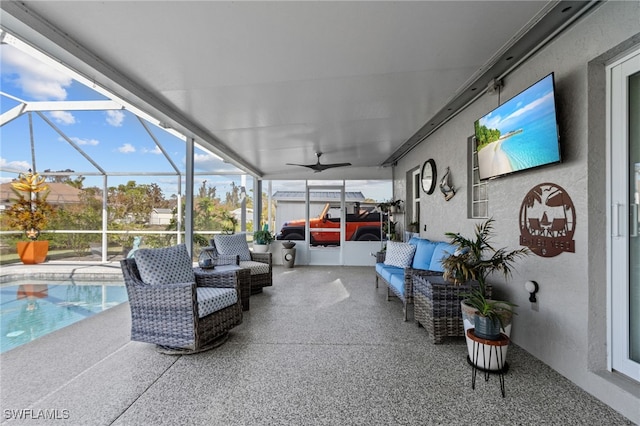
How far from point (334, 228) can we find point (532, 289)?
566cm

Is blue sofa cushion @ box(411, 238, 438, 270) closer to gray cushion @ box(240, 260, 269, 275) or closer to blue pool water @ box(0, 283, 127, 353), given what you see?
gray cushion @ box(240, 260, 269, 275)

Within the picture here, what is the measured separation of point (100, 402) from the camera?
5.94 feet

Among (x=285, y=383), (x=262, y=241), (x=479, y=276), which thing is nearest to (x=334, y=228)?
(x=262, y=241)

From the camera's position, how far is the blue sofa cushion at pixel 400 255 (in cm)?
423

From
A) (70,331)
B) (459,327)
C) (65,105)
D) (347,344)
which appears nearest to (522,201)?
(459,327)

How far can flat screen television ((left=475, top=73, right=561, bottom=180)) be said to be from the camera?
207 centimetres

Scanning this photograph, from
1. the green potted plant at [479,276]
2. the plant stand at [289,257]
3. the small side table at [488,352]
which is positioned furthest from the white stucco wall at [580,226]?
the plant stand at [289,257]

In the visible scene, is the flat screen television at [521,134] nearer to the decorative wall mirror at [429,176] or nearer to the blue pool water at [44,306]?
the decorative wall mirror at [429,176]

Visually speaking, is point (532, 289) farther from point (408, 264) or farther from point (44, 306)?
point (44, 306)

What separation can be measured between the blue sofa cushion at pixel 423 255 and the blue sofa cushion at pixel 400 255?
0.26ft

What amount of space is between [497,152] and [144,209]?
6833 mm

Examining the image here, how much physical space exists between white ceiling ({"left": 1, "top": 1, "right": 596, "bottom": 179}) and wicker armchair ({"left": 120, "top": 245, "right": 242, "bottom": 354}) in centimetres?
181

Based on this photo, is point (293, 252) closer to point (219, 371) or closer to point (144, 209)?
point (144, 209)

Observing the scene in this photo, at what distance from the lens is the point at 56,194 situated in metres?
4.93
